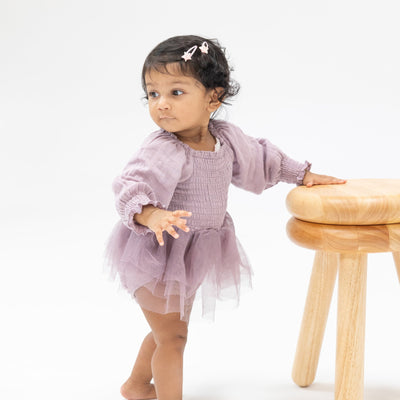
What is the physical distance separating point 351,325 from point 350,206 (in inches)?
8.2

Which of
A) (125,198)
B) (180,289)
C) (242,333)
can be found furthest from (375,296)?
(125,198)

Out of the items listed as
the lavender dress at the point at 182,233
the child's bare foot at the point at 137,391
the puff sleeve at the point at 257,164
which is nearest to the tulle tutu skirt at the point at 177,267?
the lavender dress at the point at 182,233

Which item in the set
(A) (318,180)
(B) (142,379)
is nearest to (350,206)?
(A) (318,180)

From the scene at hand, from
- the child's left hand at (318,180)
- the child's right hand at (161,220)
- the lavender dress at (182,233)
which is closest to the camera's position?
the child's right hand at (161,220)

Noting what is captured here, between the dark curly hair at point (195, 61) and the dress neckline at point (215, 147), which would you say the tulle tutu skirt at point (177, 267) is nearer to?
the dress neckline at point (215, 147)

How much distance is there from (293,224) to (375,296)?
0.72 metres

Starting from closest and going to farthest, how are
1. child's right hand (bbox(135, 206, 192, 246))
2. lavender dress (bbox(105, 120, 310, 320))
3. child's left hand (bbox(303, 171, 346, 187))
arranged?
child's right hand (bbox(135, 206, 192, 246)) < lavender dress (bbox(105, 120, 310, 320)) < child's left hand (bbox(303, 171, 346, 187))

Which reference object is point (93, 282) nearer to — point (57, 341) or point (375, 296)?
point (57, 341)

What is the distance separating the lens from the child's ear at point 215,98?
4.05 feet

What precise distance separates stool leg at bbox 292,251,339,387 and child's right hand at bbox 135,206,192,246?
395mm

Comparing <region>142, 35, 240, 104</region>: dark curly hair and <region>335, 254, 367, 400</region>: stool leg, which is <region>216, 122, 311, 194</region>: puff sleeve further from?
<region>335, 254, 367, 400</region>: stool leg

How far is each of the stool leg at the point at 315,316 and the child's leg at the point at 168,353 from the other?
0.27 m

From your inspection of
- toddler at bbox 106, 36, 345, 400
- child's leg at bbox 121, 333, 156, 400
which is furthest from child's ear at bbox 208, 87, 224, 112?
child's leg at bbox 121, 333, 156, 400

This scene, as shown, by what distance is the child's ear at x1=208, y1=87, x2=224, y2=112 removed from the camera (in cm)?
124
